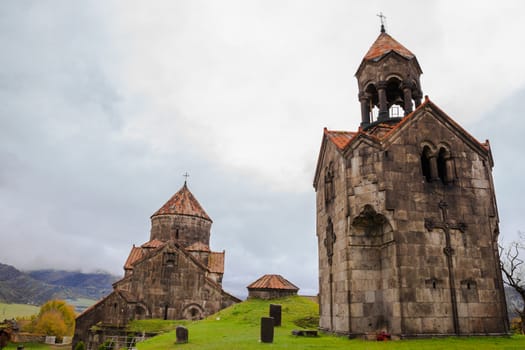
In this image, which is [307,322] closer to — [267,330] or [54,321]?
[267,330]

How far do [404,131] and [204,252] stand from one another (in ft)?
79.7

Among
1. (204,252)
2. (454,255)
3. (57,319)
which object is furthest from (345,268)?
A: (57,319)

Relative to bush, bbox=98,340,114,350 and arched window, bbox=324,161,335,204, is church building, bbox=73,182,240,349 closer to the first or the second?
bush, bbox=98,340,114,350

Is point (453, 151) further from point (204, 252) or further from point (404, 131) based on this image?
point (204, 252)

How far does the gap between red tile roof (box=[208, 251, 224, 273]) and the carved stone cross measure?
80.6 ft

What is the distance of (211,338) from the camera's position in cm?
1427

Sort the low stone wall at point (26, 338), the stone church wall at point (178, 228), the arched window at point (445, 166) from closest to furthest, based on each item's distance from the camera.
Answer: the arched window at point (445, 166)
the stone church wall at point (178, 228)
the low stone wall at point (26, 338)

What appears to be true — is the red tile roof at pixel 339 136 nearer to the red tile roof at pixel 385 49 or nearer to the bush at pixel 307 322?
the red tile roof at pixel 385 49

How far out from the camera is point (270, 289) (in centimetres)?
2642

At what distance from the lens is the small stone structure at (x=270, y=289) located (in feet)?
86.7

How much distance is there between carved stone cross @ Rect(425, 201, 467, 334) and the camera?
11.4 meters

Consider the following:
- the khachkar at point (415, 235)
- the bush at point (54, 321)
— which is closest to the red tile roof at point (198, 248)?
the khachkar at point (415, 235)

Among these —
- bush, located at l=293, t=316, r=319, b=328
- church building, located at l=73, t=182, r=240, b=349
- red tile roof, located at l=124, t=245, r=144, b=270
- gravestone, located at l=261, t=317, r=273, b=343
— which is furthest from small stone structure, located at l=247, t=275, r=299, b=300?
gravestone, located at l=261, t=317, r=273, b=343

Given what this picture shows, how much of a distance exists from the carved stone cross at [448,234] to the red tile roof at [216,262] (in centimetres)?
2457
